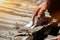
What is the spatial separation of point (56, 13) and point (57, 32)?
446 millimetres

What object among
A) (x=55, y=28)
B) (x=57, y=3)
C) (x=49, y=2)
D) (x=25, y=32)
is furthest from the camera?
(x=25, y=32)

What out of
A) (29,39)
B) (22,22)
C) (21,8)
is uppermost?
(21,8)

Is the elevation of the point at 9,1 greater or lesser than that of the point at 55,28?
greater

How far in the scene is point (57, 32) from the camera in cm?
167

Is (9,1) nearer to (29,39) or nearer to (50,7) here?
(29,39)

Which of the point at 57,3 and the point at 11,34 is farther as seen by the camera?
the point at 11,34

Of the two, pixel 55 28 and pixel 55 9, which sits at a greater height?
pixel 55 9

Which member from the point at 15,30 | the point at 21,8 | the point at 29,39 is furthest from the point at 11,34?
the point at 21,8

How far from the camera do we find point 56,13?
126 centimetres

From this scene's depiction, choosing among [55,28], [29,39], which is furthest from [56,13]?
[29,39]

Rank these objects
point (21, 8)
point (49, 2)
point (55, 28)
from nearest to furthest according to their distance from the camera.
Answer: point (49, 2) < point (55, 28) < point (21, 8)

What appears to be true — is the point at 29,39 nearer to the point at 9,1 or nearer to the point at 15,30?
the point at 15,30

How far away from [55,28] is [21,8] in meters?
1.95

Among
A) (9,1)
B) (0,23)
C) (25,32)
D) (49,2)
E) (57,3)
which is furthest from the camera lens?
(9,1)
